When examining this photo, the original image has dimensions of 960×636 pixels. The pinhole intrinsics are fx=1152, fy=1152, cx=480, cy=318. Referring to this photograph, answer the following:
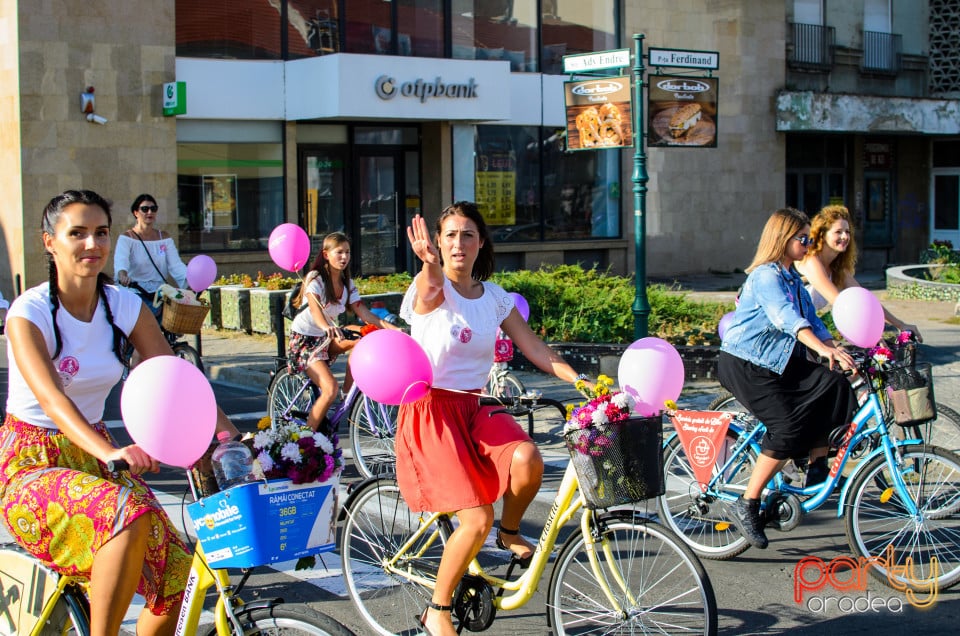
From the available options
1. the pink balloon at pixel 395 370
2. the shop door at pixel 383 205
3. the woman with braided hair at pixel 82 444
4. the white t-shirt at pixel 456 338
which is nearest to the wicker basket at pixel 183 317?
the white t-shirt at pixel 456 338

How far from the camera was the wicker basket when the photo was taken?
9.98 metres

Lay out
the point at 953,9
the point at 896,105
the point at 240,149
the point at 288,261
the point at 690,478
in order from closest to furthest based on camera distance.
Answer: the point at 690,478 → the point at 288,261 → the point at 240,149 → the point at 896,105 → the point at 953,9

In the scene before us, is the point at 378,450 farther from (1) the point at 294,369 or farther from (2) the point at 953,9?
(2) the point at 953,9

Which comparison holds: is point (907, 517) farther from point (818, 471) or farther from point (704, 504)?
point (704, 504)

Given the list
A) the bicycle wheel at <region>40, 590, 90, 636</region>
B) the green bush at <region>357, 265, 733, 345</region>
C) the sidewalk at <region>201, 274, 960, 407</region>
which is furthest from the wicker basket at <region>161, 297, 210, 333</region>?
the bicycle wheel at <region>40, 590, 90, 636</region>

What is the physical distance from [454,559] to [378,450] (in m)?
3.82

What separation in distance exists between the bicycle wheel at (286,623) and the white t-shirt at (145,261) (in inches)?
302

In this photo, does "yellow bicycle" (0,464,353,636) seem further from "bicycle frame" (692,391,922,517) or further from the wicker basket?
the wicker basket

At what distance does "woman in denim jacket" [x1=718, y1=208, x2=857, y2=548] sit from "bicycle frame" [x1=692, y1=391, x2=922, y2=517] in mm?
83

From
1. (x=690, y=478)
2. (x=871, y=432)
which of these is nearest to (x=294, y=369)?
(x=690, y=478)

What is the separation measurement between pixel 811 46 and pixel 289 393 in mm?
23378

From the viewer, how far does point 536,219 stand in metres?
24.3

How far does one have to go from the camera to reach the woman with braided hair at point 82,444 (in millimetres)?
3322

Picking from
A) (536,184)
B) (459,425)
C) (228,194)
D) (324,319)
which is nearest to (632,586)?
(459,425)
